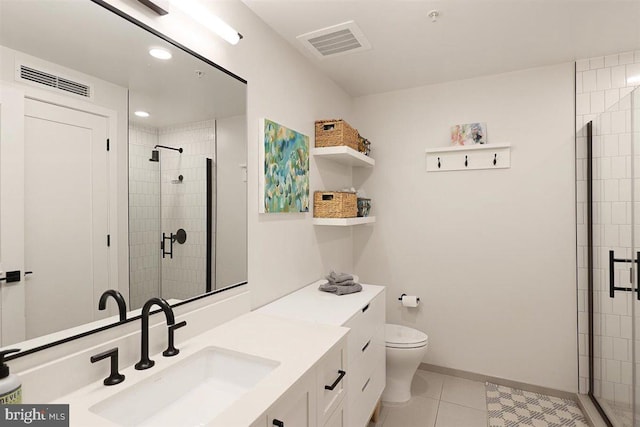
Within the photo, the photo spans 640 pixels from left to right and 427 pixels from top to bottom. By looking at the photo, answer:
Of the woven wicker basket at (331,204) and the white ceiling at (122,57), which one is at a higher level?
the white ceiling at (122,57)

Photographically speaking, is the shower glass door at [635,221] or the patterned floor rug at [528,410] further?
the patterned floor rug at [528,410]

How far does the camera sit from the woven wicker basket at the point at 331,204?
2.40 metres

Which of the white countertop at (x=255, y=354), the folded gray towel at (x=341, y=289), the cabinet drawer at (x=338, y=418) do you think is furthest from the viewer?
the folded gray towel at (x=341, y=289)

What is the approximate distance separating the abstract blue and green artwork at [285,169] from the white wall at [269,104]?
63 millimetres

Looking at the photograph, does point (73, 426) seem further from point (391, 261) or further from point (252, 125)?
point (391, 261)

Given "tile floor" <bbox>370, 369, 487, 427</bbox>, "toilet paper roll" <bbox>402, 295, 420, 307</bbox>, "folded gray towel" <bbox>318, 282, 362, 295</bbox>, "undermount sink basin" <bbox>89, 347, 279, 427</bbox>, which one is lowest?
"tile floor" <bbox>370, 369, 487, 427</bbox>

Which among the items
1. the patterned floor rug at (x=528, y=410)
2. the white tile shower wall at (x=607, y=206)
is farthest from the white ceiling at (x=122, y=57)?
the patterned floor rug at (x=528, y=410)

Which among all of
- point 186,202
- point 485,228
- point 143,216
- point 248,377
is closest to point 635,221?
point 485,228

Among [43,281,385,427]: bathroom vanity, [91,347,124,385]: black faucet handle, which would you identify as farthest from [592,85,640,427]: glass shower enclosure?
[91,347,124,385]: black faucet handle

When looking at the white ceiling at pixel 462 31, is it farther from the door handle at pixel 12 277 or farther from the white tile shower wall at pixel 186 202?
the door handle at pixel 12 277

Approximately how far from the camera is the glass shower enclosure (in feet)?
5.83

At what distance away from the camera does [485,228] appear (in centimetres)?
274

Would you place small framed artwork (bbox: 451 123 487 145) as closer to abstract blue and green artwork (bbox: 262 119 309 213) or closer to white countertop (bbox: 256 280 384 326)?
abstract blue and green artwork (bbox: 262 119 309 213)

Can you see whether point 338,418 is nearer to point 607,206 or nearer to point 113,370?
point 113,370
